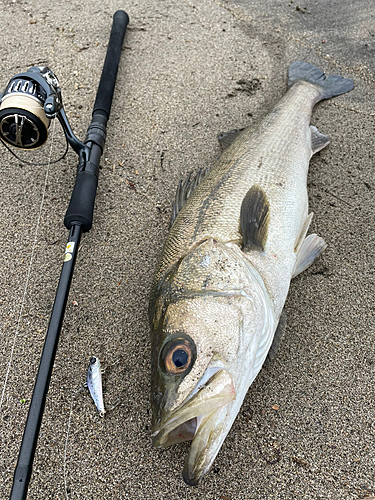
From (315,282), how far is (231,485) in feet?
4.62

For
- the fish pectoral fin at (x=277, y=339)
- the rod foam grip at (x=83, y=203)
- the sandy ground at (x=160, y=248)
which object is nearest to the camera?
the sandy ground at (x=160, y=248)

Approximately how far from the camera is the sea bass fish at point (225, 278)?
5.61 ft

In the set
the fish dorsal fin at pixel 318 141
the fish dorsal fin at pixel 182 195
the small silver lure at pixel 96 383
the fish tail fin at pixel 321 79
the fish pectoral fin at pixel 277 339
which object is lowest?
the small silver lure at pixel 96 383

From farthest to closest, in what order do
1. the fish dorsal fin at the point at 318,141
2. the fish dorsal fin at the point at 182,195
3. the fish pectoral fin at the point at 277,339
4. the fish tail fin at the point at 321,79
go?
the fish tail fin at the point at 321,79 → the fish dorsal fin at the point at 318,141 → the fish dorsal fin at the point at 182,195 → the fish pectoral fin at the point at 277,339

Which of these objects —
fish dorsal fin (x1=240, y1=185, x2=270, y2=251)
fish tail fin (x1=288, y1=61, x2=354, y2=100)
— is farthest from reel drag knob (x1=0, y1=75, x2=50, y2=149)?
fish tail fin (x1=288, y1=61, x2=354, y2=100)

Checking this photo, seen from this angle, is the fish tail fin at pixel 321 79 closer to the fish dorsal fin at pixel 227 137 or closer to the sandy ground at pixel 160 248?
the sandy ground at pixel 160 248

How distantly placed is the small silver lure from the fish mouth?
1.85ft

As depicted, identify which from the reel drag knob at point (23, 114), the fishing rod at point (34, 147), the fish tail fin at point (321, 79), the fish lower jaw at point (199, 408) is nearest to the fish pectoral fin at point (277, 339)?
the fish lower jaw at point (199, 408)

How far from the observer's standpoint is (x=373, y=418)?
2131 millimetres

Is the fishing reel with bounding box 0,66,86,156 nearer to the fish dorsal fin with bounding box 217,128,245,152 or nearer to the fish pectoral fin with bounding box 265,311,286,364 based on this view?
the fish dorsal fin with bounding box 217,128,245,152

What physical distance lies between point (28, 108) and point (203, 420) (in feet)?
6.79

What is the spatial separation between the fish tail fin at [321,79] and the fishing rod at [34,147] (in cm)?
211

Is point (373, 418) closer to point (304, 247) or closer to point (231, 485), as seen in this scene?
point (231, 485)

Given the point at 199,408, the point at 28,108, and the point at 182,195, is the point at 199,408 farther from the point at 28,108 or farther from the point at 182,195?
the point at 28,108
